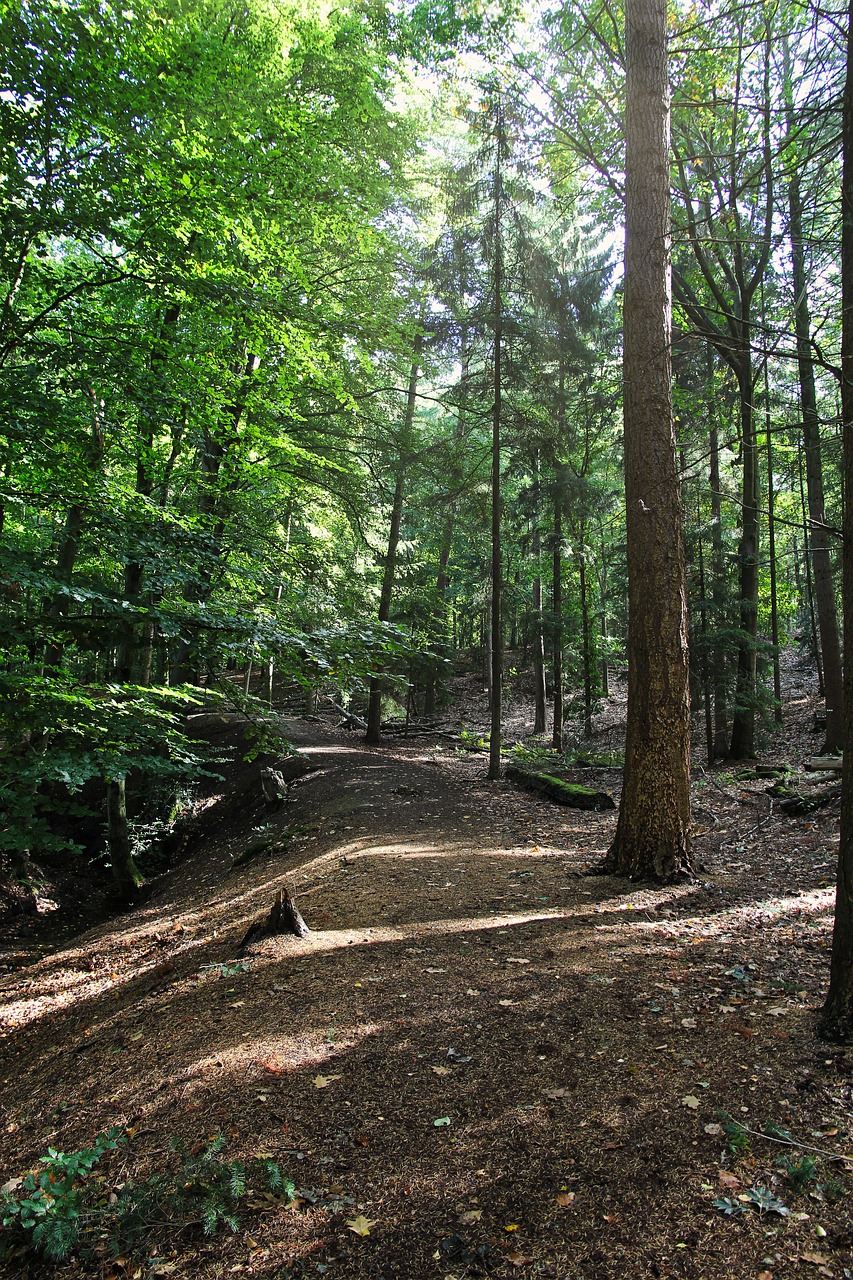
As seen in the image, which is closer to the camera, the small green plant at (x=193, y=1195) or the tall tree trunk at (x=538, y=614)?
the small green plant at (x=193, y=1195)

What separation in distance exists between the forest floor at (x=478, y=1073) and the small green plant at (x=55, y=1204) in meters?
0.09

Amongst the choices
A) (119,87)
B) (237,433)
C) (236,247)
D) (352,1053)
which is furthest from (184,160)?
(352,1053)

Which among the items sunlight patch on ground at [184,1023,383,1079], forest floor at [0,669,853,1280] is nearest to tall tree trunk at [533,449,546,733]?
forest floor at [0,669,853,1280]

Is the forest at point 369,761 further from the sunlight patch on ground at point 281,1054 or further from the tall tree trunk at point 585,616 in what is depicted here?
the tall tree trunk at point 585,616

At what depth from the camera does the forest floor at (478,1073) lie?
2248 mm

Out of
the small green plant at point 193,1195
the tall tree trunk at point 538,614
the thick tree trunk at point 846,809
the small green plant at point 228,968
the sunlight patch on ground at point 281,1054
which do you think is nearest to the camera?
the small green plant at point 193,1195

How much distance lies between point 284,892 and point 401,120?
40.6 feet

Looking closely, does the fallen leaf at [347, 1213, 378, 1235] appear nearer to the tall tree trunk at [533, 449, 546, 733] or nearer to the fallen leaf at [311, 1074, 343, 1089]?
the fallen leaf at [311, 1074, 343, 1089]

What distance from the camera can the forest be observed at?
2578 mm

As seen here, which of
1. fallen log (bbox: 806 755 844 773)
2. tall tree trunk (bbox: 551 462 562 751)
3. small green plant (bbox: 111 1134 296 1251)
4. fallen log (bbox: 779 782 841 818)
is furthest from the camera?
tall tree trunk (bbox: 551 462 562 751)

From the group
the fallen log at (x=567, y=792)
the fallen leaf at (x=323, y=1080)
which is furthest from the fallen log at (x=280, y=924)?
the fallen log at (x=567, y=792)

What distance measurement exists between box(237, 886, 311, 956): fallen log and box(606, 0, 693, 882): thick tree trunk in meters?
2.90

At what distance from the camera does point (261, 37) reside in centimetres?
765

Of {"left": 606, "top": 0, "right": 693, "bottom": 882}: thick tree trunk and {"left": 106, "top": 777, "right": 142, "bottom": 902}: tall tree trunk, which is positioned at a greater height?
{"left": 606, "top": 0, "right": 693, "bottom": 882}: thick tree trunk
